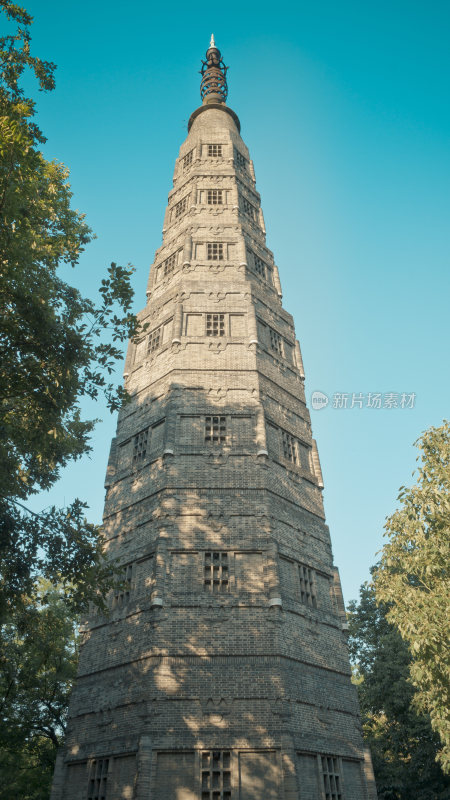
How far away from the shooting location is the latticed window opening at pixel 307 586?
1748 cm

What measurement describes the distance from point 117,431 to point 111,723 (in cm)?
1061

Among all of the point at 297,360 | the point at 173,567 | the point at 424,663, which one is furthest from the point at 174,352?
the point at 424,663

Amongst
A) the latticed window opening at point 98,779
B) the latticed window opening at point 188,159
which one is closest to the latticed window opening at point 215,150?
the latticed window opening at point 188,159

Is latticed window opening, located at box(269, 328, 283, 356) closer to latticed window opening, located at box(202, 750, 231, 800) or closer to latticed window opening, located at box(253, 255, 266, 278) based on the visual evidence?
latticed window opening, located at box(253, 255, 266, 278)

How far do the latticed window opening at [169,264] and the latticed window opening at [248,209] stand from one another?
4.90 metres

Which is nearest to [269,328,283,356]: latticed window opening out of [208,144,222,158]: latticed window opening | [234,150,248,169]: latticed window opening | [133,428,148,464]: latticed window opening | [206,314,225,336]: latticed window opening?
[206,314,225,336]: latticed window opening

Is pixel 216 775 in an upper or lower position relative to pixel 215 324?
lower

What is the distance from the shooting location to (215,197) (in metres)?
28.0

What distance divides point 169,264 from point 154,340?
5060 millimetres

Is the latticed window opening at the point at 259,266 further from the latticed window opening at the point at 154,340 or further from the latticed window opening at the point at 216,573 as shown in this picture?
the latticed window opening at the point at 216,573

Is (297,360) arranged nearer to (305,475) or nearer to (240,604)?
(305,475)

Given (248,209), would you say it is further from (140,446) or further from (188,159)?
(140,446)

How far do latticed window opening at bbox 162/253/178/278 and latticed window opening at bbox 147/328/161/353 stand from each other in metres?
4.07

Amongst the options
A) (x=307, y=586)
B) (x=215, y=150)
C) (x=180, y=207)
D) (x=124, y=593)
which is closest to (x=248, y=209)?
(x=180, y=207)
